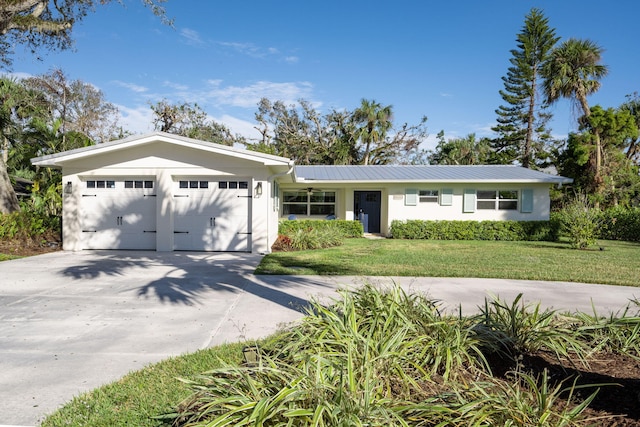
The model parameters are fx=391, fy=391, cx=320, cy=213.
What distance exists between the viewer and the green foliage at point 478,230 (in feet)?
55.7

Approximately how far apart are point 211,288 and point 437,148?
37.1 meters

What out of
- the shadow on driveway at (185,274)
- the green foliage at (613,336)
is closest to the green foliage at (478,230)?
the shadow on driveway at (185,274)

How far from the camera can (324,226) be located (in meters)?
16.3

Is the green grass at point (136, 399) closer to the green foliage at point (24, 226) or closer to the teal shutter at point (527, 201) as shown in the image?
the green foliage at point (24, 226)

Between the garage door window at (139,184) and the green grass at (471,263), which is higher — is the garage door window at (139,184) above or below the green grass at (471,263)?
above

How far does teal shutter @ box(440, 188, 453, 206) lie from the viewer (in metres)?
17.9

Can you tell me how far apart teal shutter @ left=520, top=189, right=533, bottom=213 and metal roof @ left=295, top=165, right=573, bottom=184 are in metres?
0.69

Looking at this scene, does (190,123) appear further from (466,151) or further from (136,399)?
(136,399)

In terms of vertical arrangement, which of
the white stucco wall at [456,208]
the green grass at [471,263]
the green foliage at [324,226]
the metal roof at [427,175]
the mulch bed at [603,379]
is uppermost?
the metal roof at [427,175]

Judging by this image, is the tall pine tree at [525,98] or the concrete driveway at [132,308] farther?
the tall pine tree at [525,98]

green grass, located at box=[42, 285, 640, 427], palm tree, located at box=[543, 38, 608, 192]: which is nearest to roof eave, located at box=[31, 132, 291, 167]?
green grass, located at box=[42, 285, 640, 427]

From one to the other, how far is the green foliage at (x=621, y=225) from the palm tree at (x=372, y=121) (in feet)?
55.2

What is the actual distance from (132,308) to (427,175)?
15450mm

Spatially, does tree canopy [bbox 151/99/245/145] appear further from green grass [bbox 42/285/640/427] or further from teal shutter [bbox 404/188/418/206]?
green grass [bbox 42/285/640/427]
